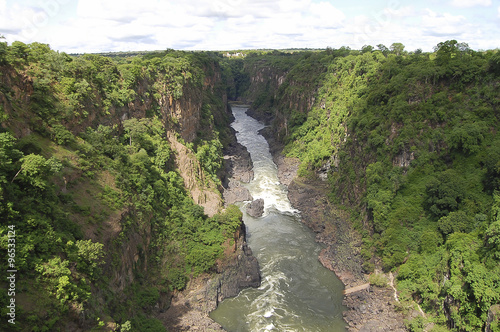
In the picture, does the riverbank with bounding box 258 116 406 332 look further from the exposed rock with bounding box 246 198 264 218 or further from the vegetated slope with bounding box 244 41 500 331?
the exposed rock with bounding box 246 198 264 218

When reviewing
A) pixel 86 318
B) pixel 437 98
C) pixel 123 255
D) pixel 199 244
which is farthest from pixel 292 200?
pixel 86 318

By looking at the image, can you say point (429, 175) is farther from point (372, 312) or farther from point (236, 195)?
point (236, 195)

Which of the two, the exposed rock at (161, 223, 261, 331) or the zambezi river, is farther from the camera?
the zambezi river

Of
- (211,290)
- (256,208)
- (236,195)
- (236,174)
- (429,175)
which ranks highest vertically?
(429,175)

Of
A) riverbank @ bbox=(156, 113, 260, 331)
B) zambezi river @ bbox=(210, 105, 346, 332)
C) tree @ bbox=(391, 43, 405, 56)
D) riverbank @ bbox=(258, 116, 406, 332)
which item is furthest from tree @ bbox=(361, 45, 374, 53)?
riverbank @ bbox=(156, 113, 260, 331)

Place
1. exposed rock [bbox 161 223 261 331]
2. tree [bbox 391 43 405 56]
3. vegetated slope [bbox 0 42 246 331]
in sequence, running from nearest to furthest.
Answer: vegetated slope [bbox 0 42 246 331] < exposed rock [bbox 161 223 261 331] < tree [bbox 391 43 405 56]

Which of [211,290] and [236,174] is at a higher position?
[236,174]

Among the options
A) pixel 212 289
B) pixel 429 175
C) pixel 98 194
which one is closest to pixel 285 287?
pixel 212 289
